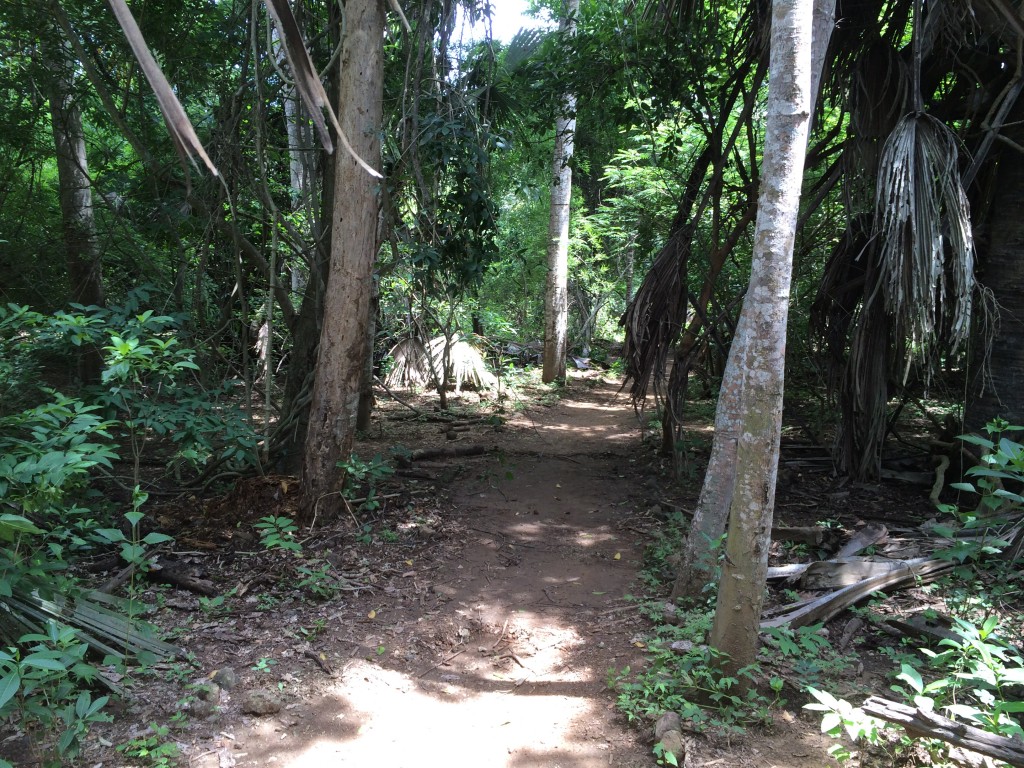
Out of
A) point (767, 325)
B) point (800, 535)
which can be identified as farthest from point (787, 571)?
point (767, 325)

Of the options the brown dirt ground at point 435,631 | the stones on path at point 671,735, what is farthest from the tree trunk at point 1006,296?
the stones on path at point 671,735

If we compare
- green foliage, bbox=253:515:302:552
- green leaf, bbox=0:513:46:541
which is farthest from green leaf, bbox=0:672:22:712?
green foliage, bbox=253:515:302:552

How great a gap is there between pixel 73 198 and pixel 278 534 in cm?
512

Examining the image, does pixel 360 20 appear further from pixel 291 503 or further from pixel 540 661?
pixel 540 661

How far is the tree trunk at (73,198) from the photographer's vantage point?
6.39 meters

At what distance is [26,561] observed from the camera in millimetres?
2863

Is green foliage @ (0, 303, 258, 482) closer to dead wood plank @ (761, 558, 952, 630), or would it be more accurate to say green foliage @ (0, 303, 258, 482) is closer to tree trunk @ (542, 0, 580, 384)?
dead wood plank @ (761, 558, 952, 630)

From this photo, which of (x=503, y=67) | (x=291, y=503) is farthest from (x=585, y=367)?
(x=291, y=503)

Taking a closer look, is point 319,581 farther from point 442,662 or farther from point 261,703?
point 261,703

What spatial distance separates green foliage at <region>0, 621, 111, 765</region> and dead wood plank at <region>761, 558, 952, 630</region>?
3.25 meters

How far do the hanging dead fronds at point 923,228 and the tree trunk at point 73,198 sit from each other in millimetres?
6996

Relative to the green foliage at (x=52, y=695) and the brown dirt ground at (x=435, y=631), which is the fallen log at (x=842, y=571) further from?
the green foliage at (x=52, y=695)

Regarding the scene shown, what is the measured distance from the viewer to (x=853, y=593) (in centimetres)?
411

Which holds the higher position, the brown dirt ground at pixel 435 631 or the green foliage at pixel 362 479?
the green foliage at pixel 362 479
